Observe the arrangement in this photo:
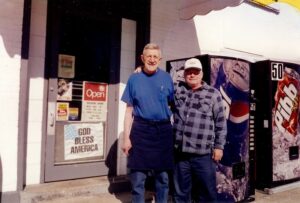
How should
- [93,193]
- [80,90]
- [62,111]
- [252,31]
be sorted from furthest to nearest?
1. [252,31]
2. [80,90]
3. [62,111]
4. [93,193]

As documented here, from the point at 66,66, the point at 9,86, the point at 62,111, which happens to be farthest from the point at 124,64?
the point at 9,86

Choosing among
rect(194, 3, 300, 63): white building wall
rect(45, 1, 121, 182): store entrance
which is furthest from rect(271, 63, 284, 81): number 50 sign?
rect(45, 1, 121, 182): store entrance

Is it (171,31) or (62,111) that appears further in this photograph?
(171,31)

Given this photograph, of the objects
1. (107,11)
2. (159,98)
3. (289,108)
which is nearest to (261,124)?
(289,108)

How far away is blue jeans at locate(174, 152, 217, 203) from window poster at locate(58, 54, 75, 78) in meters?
2.13

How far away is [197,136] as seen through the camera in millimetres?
3287

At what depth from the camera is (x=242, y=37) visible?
7395 mm

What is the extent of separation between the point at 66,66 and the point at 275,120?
3124 millimetres

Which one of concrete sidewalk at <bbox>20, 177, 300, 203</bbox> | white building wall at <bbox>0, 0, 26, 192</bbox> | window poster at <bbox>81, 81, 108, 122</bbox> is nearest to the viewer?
white building wall at <bbox>0, 0, 26, 192</bbox>

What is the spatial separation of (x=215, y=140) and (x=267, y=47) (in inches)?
210

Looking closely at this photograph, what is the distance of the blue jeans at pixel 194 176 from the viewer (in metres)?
3.30

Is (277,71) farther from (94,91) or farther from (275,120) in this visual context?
(94,91)

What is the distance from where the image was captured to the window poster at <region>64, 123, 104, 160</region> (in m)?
4.68

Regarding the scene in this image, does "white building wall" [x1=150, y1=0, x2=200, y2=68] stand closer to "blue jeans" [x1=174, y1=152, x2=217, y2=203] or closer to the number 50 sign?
the number 50 sign
